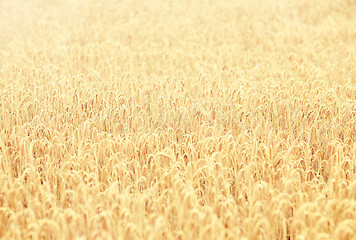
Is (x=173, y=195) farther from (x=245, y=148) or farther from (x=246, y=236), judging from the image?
(x=245, y=148)

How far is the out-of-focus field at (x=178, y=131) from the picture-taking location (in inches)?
91.5

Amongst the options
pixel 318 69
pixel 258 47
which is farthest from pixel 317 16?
pixel 318 69

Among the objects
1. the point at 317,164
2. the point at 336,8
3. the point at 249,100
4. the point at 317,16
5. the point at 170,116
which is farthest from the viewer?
the point at 336,8

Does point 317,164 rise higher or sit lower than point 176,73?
lower

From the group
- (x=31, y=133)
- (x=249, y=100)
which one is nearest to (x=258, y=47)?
(x=249, y=100)

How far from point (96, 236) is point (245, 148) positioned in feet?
→ 4.98

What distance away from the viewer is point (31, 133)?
3.41 metres

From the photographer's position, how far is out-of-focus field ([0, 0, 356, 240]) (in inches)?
91.5

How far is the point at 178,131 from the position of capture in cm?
366

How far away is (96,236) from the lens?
215cm

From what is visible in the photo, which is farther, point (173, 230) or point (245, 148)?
point (245, 148)

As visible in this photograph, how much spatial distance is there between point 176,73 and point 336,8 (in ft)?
23.6

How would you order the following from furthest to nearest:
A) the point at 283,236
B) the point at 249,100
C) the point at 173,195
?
the point at 249,100
the point at 173,195
the point at 283,236

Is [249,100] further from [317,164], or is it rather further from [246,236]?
[246,236]
